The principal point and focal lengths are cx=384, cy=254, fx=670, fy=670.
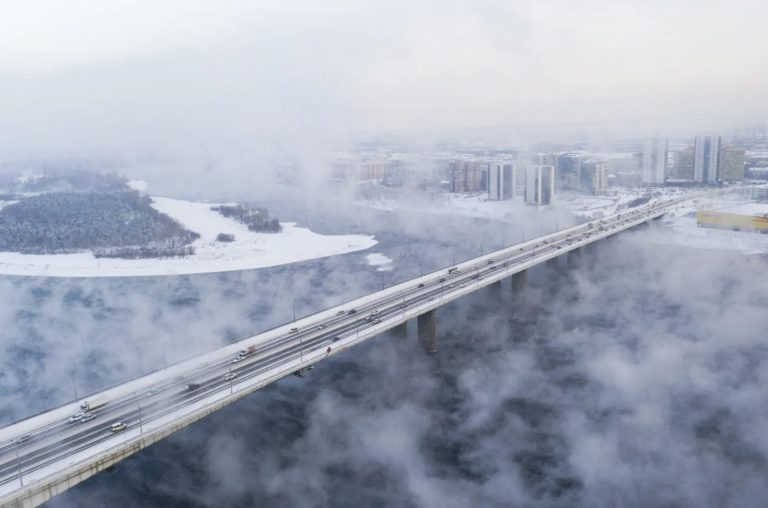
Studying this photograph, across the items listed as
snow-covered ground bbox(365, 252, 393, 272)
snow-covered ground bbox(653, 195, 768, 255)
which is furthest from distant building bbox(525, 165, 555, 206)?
snow-covered ground bbox(365, 252, 393, 272)

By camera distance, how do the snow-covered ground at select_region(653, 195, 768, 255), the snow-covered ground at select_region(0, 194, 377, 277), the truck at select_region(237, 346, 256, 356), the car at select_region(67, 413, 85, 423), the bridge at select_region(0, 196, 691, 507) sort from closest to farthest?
the bridge at select_region(0, 196, 691, 507) < the car at select_region(67, 413, 85, 423) < the truck at select_region(237, 346, 256, 356) < the snow-covered ground at select_region(0, 194, 377, 277) < the snow-covered ground at select_region(653, 195, 768, 255)

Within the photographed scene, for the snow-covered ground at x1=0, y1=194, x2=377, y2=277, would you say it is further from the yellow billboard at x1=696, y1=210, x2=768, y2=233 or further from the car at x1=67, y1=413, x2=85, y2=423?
the yellow billboard at x1=696, y1=210, x2=768, y2=233

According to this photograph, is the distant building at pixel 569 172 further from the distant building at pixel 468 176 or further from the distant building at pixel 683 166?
the distant building at pixel 683 166

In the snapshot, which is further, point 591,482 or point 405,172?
point 405,172

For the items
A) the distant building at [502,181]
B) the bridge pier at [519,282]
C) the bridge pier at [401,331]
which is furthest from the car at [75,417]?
the distant building at [502,181]

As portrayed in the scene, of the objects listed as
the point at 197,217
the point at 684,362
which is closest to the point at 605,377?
the point at 684,362

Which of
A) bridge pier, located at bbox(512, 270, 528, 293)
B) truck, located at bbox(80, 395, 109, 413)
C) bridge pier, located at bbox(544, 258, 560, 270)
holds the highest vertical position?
truck, located at bbox(80, 395, 109, 413)

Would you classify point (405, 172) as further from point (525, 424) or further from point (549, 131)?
point (525, 424)
